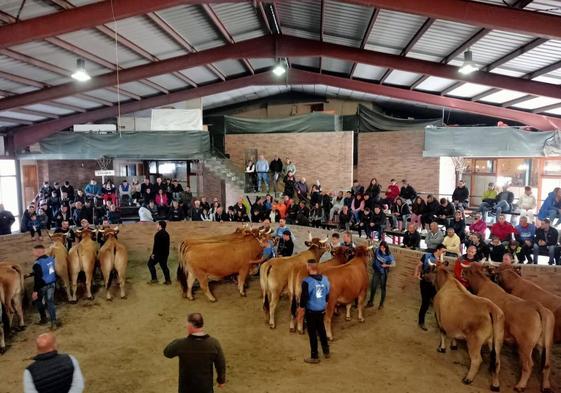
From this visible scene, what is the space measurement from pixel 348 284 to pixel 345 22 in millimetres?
8120

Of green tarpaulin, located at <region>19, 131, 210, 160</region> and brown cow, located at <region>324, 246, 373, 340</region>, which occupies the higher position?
green tarpaulin, located at <region>19, 131, 210, 160</region>

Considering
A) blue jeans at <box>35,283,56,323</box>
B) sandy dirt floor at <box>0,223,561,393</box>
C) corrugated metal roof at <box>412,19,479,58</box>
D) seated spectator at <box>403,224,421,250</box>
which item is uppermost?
corrugated metal roof at <box>412,19,479,58</box>

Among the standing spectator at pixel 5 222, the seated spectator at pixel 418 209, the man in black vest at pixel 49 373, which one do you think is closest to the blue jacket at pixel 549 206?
the seated spectator at pixel 418 209

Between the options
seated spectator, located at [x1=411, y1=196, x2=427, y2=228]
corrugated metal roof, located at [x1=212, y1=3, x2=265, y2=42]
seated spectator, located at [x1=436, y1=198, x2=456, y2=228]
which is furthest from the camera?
seated spectator, located at [x1=411, y1=196, x2=427, y2=228]

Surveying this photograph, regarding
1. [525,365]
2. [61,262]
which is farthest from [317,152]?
[525,365]

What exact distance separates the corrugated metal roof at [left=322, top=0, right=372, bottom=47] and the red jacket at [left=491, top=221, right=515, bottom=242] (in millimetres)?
6639

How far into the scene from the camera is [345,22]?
480 inches

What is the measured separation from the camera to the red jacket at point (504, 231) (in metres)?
10.1

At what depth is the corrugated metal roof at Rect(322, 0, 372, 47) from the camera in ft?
36.4

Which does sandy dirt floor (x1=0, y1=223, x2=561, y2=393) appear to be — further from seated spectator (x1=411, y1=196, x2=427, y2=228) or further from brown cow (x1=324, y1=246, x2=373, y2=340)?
seated spectator (x1=411, y1=196, x2=427, y2=228)

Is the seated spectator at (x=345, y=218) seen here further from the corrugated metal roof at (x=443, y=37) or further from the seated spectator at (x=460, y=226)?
the corrugated metal roof at (x=443, y=37)

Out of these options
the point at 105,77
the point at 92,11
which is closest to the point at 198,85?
the point at 105,77

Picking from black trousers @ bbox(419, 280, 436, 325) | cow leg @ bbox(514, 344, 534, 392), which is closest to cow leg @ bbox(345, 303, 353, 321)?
black trousers @ bbox(419, 280, 436, 325)

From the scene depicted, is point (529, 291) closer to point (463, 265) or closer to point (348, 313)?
point (463, 265)
